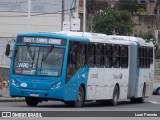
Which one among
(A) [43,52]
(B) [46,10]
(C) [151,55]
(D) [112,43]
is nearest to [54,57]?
(A) [43,52]

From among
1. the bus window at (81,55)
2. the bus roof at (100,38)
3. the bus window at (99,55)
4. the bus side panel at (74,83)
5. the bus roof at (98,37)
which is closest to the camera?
the bus side panel at (74,83)

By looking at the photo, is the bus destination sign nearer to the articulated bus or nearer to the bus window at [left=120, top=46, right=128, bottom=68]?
the articulated bus

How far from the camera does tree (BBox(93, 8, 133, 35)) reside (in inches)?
3135

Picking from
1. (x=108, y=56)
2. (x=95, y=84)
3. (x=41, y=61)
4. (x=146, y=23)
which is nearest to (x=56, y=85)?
(x=41, y=61)

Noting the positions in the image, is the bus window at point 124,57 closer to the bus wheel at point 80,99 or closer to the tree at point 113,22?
the bus wheel at point 80,99

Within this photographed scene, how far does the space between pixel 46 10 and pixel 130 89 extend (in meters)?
33.1

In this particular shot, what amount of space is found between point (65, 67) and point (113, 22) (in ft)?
170

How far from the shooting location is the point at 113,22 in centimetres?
7969

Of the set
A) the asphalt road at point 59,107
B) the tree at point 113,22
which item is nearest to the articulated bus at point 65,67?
the asphalt road at point 59,107

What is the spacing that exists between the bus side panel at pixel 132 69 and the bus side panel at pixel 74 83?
5.95 metres

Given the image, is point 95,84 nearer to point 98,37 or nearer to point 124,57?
point 98,37

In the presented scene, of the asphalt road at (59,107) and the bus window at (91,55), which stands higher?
the bus window at (91,55)

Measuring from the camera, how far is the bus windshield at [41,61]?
28156mm

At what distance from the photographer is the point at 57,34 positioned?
28.8m
